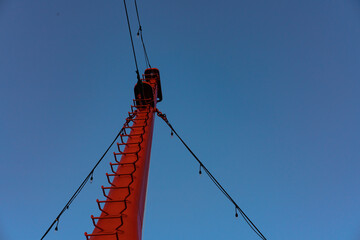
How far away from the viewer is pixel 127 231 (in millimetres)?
3316

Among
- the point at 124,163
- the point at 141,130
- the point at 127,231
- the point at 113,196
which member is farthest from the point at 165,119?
the point at 127,231

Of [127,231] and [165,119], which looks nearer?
[127,231]

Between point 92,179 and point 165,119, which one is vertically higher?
point 165,119

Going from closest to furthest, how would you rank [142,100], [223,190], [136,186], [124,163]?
1. [136,186]
2. [124,163]
3. [223,190]
4. [142,100]

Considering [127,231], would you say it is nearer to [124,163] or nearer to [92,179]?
[124,163]

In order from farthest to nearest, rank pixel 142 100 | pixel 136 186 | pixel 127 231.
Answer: pixel 142 100
pixel 136 186
pixel 127 231

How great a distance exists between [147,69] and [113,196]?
6795 mm

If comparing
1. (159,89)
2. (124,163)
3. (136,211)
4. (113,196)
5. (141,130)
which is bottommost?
(136,211)

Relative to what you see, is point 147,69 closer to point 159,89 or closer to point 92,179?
point 159,89

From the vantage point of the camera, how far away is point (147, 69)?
9.98 metres

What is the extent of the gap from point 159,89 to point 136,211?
6.41 metres

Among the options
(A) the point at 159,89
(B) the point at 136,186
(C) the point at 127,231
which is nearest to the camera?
(C) the point at 127,231

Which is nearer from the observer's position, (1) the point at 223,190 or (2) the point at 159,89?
(1) the point at 223,190

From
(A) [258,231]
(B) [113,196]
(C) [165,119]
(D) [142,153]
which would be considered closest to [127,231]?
(B) [113,196]
